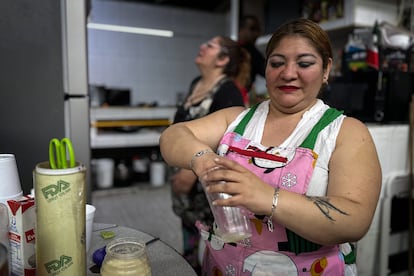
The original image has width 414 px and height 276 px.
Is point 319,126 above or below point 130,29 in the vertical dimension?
below

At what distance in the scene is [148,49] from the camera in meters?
5.16

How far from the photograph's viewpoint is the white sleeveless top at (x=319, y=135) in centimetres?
96

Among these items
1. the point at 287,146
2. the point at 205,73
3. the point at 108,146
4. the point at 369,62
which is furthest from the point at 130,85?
the point at 287,146

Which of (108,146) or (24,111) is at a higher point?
(24,111)

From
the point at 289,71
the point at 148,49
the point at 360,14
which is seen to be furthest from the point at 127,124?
the point at 289,71

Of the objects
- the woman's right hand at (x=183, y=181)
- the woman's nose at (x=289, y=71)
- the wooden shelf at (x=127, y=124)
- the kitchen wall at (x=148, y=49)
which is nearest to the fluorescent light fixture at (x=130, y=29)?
the kitchen wall at (x=148, y=49)

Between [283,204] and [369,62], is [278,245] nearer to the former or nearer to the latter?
[283,204]

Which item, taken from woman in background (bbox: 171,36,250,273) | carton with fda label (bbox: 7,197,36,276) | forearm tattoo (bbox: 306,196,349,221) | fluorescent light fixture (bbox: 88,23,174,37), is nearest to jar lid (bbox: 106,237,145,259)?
carton with fda label (bbox: 7,197,36,276)

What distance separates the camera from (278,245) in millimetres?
978

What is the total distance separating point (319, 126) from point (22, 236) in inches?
31.8

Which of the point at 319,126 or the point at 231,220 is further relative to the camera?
the point at 319,126

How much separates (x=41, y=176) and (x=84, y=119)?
0.97 m

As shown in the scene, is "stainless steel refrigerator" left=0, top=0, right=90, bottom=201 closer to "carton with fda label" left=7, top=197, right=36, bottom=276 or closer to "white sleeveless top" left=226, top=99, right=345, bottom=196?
"carton with fda label" left=7, top=197, right=36, bottom=276

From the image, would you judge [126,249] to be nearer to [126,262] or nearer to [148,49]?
[126,262]
